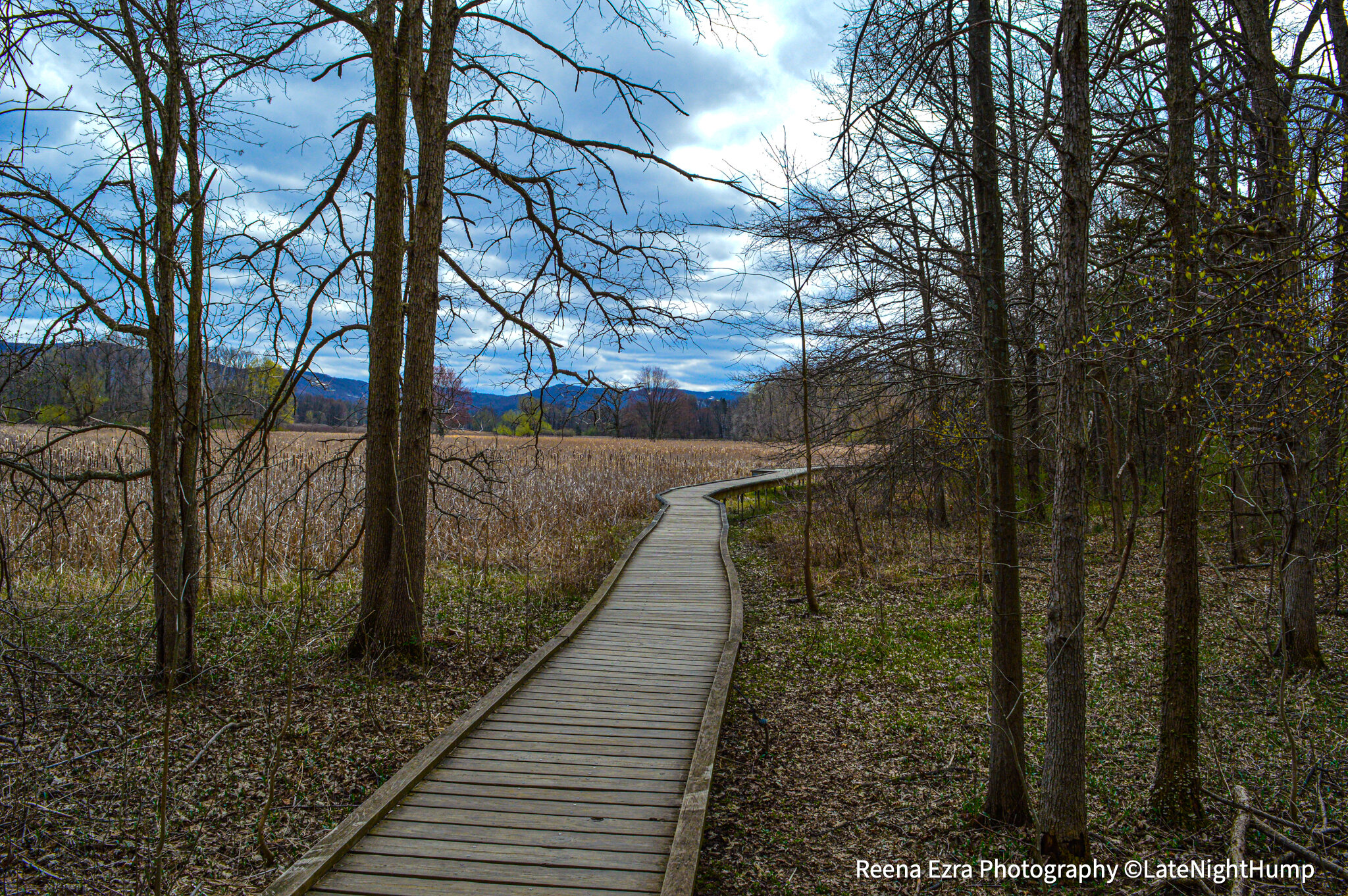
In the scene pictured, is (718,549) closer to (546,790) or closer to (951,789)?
(951,789)

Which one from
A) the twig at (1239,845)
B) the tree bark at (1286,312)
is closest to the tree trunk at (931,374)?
the tree bark at (1286,312)

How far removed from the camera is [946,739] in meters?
5.87

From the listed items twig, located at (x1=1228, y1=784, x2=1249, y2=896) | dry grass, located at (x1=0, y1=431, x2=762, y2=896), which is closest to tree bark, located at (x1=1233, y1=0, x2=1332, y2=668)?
twig, located at (x1=1228, y1=784, x2=1249, y2=896)

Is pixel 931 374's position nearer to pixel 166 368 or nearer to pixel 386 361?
pixel 386 361

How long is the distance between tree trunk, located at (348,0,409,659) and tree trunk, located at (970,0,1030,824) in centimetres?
446

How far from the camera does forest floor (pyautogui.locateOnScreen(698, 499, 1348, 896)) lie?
13.6 feet

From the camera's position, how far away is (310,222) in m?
6.55

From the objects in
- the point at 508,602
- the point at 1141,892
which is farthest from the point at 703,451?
the point at 1141,892

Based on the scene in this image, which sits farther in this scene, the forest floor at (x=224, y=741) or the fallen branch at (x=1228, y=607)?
the forest floor at (x=224, y=741)

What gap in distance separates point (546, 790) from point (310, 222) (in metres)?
5.35

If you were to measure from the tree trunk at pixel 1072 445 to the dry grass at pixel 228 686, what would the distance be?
3739 mm

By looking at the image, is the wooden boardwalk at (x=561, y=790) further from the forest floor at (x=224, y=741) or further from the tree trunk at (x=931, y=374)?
the tree trunk at (x=931, y=374)

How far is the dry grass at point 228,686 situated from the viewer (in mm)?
3494

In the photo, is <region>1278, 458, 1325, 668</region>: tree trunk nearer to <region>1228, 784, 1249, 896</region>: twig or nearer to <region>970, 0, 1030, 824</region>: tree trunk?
<region>1228, 784, 1249, 896</region>: twig
